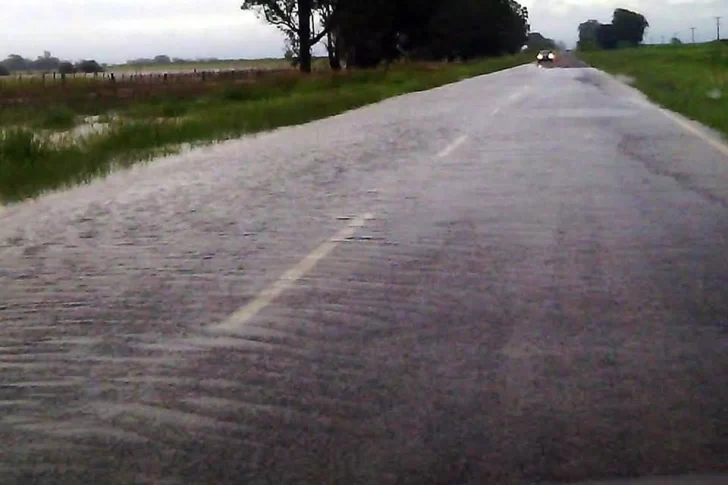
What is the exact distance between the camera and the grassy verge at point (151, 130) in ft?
57.9

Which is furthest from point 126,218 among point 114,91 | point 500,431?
point 114,91

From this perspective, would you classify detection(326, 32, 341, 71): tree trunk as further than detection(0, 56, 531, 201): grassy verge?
Yes

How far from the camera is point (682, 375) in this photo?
6320mm

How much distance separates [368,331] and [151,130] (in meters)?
18.1

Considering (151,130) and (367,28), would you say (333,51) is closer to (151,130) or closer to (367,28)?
(367,28)

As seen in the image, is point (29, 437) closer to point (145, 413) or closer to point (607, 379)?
point (145, 413)

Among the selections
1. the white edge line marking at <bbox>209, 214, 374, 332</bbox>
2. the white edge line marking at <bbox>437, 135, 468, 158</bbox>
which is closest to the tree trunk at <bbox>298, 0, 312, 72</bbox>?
the white edge line marking at <bbox>437, 135, 468, 158</bbox>

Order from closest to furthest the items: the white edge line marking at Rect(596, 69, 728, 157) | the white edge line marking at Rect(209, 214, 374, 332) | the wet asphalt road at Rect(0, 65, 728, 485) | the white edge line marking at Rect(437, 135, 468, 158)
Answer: the wet asphalt road at Rect(0, 65, 728, 485), the white edge line marking at Rect(209, 214, 374, 332), the white edge line marking at Rect(437, 135, 468, 158), the white edge line marking at Rect(596, 69, 728, 157)

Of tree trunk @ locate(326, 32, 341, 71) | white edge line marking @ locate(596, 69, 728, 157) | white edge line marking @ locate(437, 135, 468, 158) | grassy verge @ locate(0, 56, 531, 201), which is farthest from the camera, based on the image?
tree trunk @ locate(326, 32, 341, 71)

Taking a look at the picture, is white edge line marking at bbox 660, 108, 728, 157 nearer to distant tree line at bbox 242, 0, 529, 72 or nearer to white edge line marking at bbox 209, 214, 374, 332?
white edge line marking at bbox 209, 214, 374, 332

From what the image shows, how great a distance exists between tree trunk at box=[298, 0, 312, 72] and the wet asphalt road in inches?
2336

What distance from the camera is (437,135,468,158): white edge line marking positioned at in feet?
62.7

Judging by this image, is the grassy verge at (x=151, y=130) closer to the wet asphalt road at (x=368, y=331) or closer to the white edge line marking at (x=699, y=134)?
the wet asphalt road at (x=368, y=331)

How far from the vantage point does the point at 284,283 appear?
8.98 m
